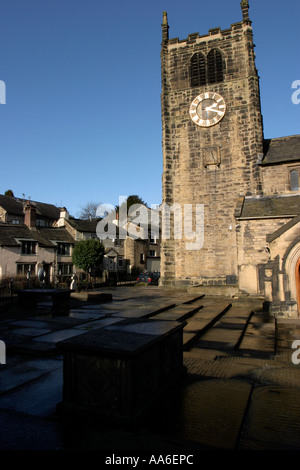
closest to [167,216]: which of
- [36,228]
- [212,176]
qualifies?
[212,176]

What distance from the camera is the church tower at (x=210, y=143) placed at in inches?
805

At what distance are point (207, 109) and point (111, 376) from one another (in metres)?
21.7

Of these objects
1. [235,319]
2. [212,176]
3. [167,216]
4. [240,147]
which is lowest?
[235,319]

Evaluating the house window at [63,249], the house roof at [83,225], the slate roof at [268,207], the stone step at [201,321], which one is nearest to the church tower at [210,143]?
the slate roof at [268,207]

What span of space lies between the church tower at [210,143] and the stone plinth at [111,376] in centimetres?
1721

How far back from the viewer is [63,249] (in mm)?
40531

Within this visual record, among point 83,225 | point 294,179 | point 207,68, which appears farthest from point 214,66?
point 83,225

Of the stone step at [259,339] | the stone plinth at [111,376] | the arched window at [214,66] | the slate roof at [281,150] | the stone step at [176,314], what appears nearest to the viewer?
the stone plinth at [111,376]

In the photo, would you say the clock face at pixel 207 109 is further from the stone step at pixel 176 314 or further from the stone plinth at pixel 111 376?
the stone plinth at pixel 111 376

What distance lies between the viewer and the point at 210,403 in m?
3.74

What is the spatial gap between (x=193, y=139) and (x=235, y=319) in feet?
49.5

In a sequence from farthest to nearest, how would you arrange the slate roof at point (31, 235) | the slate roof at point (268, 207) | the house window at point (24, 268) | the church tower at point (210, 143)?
the house window at point (24, 268) < the slate roof at point (31, 235) < the church tower at point (210, 143) < the slate roof at point (268, 207)

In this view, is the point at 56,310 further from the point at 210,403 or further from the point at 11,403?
the point at 210,403

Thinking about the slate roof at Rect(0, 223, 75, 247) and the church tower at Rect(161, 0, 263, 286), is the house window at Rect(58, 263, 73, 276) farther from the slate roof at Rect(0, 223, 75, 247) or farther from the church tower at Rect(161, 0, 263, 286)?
the church tower at Rect(161, 0, 263, 286)
